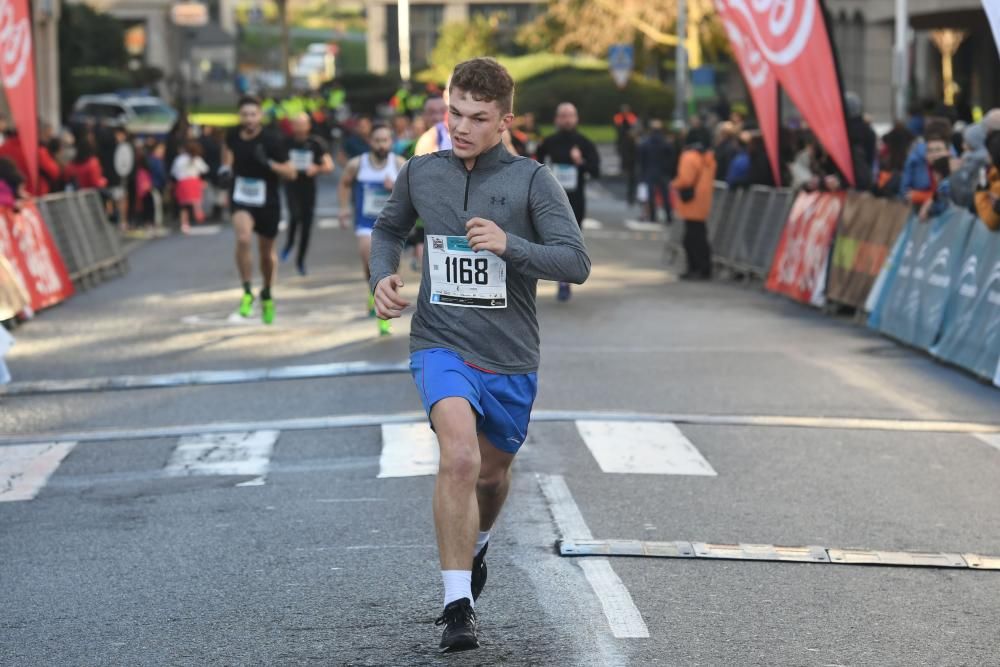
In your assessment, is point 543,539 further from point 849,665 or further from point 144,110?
point 144,110

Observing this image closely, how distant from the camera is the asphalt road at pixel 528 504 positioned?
247 inches

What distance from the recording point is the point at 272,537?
310 inches

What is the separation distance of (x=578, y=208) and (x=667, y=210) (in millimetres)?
15246

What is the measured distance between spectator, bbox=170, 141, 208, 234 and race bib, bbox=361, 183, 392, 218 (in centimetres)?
1730

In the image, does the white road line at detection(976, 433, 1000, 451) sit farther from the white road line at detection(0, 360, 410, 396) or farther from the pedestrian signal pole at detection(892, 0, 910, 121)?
the pedestrian signal pole at detection(892, 0, 910, 121)

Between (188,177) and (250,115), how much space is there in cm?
1870

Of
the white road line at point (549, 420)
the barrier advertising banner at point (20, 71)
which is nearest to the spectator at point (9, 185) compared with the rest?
the barrier advertising banner at point (20, 71)

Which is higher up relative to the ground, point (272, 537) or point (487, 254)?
point (487, 254)

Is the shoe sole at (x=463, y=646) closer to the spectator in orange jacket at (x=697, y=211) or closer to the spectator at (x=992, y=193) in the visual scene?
the spectator at (x=992, y=193)

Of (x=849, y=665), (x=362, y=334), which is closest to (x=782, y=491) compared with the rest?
(x=849, y=665)

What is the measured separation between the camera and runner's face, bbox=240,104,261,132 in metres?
16.3

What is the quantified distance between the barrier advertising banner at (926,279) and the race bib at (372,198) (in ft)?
15.1

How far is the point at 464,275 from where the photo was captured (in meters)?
6.01

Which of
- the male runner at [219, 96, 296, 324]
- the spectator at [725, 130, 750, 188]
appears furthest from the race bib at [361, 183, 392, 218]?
the spectator at [725, 130, 750, 188]
